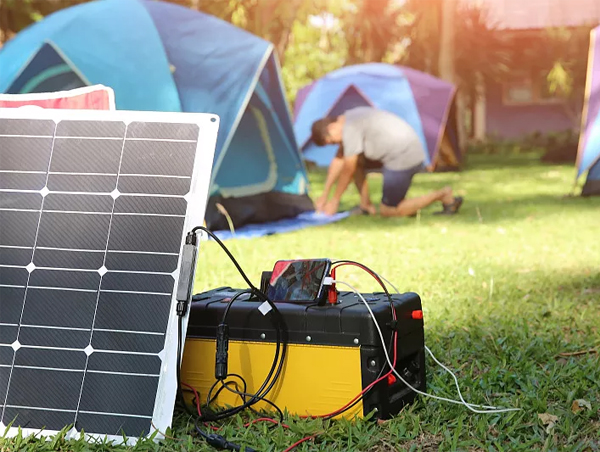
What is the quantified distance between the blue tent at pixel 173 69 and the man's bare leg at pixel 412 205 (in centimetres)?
114

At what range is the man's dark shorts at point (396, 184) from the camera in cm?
859

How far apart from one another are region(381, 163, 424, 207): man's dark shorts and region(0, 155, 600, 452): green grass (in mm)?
357

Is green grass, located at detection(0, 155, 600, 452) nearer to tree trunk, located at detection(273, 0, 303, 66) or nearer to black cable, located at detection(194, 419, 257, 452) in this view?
black cable, located at detection(194, 419, 257, 452)

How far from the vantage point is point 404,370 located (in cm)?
277

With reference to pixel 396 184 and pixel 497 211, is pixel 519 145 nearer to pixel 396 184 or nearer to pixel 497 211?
pixel 497 211

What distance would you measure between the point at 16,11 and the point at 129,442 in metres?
18.5

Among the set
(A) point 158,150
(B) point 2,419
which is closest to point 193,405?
(B) point 2,419

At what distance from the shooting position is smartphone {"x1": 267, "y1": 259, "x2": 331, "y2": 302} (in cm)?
268

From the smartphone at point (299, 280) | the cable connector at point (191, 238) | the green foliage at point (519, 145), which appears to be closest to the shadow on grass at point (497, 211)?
the smartphone at point (299, 280)

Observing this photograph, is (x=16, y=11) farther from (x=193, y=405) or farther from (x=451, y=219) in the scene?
(x=193, y=405)

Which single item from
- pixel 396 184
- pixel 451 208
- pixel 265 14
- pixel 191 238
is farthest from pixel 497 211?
pixel 265 14

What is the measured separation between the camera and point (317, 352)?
2609 millimetres

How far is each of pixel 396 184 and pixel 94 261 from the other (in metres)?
6.18

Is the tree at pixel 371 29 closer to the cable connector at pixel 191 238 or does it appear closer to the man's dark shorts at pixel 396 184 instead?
the man's dark shorts at pixel 396 184
